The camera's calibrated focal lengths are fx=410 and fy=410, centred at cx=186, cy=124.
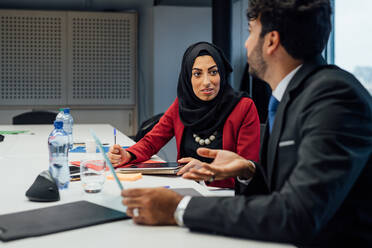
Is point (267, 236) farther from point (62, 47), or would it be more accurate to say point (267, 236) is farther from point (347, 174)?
point (62, 47)

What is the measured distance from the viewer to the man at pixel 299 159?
0.91 metres

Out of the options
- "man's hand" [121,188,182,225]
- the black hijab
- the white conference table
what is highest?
the black hijab

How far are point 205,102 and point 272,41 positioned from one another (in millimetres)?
1146

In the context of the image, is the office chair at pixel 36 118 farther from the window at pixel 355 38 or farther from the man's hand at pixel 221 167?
the man's hand at pixel 221 167

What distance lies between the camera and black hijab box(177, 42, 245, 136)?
7.26 ft

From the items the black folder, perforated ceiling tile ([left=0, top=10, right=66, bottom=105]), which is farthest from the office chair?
the black folder

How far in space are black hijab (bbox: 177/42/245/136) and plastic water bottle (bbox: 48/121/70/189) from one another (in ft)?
2.70

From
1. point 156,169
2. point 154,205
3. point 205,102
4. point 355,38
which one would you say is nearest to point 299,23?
point 154,205

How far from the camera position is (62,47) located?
5.11 meters

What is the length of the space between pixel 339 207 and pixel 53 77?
4655mm

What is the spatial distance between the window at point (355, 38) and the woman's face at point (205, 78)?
1061 mm

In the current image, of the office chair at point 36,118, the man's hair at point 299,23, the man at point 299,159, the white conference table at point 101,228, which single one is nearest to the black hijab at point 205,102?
the white conference table at point 101,228

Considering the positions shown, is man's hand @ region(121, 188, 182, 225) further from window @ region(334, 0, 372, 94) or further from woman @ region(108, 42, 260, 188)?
window @ region(334, 0, 372, 94)

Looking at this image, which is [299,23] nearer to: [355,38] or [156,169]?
[156,169]
